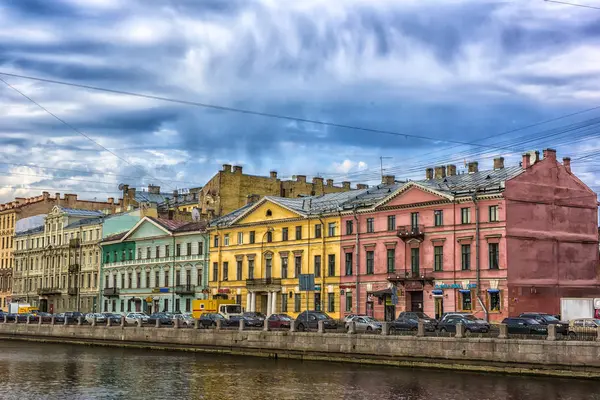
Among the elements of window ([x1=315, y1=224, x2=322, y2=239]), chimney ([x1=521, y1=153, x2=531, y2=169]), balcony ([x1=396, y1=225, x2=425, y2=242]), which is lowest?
balcony ([x1=396, y1=225, x2=425, y2=242])

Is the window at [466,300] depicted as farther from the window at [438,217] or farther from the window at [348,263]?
the window at [348,263]

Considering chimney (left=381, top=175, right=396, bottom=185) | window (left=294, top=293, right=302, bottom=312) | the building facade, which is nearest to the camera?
window (left=294, top=293, right=302, bottom=312)

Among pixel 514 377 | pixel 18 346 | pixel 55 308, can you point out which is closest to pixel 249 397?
pixel 514 377

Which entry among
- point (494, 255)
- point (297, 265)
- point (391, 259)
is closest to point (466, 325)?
point (494, 255)

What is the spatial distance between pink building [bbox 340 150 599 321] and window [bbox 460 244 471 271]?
66mm

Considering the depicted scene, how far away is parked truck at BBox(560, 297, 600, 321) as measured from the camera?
47.7m

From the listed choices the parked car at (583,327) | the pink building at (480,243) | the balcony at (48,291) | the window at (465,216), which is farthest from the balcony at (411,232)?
the balcony at (48,291)

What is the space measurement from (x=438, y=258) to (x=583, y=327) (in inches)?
795

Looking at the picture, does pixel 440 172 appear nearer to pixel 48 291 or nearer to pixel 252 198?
pixel 252 198

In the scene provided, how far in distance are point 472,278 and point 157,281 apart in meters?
35.5

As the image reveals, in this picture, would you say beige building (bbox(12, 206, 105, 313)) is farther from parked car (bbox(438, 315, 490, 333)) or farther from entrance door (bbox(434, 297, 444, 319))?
parked car (bbox(438, 315, 490, 333))

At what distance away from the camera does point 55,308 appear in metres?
98.8

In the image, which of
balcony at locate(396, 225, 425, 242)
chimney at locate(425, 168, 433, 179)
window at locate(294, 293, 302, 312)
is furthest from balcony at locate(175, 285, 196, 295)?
balcony at locate(396, 225, 425, 242)

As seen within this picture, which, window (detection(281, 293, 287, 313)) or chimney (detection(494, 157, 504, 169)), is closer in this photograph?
chimney (detection(494, 157, 504, 169))
